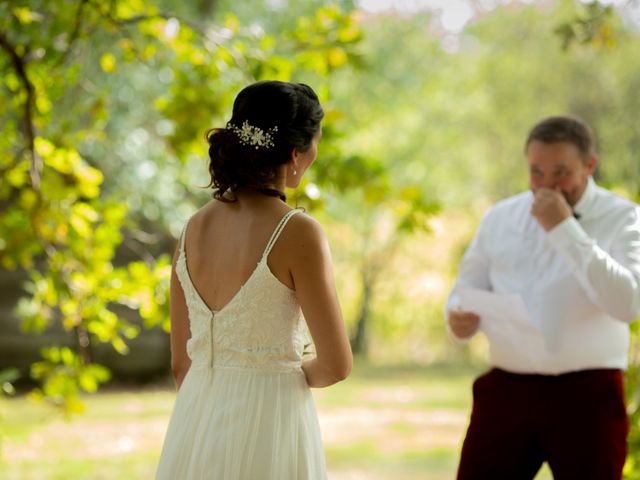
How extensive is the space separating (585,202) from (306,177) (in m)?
1.24

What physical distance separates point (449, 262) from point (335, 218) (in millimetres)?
2898

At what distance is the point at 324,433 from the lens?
28.7 ft

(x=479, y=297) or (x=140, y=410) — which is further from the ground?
(x=479, y=297)

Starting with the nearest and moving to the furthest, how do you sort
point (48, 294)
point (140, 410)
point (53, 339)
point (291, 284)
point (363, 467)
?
point (291, 284), point (48, 294), point (363, 467), point (140, 410), point (53, 339)

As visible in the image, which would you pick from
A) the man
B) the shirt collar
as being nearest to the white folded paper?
the man

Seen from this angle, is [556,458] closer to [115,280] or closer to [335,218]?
[115,280]

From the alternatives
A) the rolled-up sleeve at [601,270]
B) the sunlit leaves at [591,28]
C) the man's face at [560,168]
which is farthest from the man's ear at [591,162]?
the sunlit leaves at [591,28]

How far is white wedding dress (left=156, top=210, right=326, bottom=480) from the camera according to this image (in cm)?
227

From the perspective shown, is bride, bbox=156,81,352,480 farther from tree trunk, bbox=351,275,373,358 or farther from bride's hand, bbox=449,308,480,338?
tree trunk, bbox=351,275,373,358

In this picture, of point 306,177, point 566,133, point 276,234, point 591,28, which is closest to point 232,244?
point 276,234

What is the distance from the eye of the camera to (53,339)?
10.2 meters

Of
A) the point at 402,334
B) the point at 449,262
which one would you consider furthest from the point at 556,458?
the point at 402,334

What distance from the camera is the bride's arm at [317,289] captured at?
2.17m

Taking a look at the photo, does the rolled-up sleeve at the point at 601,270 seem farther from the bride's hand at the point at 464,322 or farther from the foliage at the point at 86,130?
the foliage at the point at 86,130
